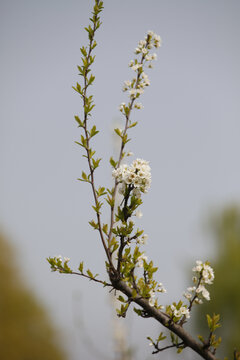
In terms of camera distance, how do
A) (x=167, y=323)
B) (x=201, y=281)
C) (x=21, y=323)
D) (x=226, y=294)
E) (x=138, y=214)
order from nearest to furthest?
(x=167, y=323)
(x=138, y=214)
(x=201, y=281)
(x=226, y=294)
(x=21, y=323)

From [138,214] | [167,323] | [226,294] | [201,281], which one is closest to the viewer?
[167,323]

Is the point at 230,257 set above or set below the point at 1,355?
above

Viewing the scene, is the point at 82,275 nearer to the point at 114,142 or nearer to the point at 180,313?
the point at 180,313

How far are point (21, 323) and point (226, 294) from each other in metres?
9.97

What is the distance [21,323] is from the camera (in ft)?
55.0

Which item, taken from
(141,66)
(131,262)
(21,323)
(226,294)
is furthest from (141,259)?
(21,323)

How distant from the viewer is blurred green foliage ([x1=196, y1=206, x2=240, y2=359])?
14.2 meters

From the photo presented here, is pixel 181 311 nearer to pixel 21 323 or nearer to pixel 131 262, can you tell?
pixel 131 262

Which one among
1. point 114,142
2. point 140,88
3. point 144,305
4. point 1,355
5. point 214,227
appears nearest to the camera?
point 144,305

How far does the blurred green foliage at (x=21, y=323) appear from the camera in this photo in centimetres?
1606

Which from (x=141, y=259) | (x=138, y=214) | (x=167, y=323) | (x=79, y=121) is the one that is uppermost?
(x=79, y=121)

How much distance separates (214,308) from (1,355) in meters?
10.1

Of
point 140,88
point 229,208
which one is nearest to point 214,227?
point 229,208

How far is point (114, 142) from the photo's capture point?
19.8 feet
